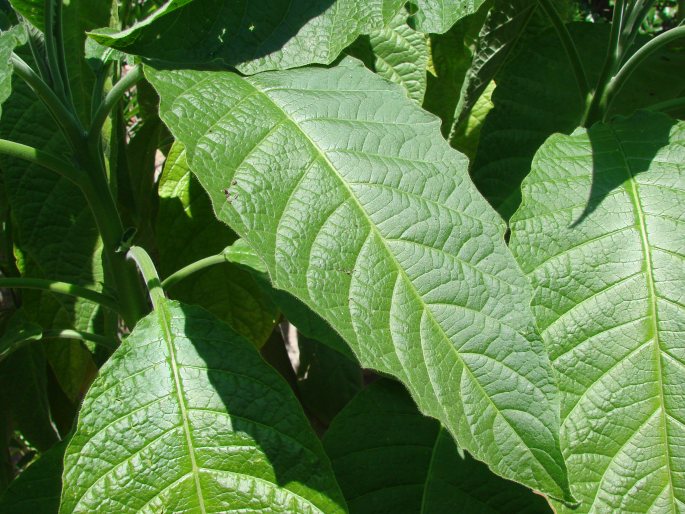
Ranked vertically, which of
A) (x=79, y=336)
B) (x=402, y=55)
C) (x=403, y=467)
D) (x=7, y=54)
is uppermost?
(x=402, y=55)

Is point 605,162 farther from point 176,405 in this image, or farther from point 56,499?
point 56,499

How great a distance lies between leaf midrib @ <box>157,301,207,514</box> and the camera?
0.74 m

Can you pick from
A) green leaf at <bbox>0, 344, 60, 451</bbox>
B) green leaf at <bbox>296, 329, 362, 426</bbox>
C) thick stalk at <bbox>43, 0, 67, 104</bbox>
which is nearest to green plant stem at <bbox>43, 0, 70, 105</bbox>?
thick stalk at <bbox>43, 0, 67, 104</bbox>

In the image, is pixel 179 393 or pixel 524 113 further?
pixel 524 113

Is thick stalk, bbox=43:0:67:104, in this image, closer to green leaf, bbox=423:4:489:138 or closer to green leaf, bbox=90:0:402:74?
green leaf, bbox=90:0:402:74

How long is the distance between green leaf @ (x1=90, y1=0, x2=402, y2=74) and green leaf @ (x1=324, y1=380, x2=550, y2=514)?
446 millimetres

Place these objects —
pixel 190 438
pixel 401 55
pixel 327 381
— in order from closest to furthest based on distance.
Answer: pixel 190 438, pixel 401 55, pixel 327 381

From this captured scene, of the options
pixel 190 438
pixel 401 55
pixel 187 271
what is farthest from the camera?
pixel 401 55

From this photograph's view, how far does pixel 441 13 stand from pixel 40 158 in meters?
0.48

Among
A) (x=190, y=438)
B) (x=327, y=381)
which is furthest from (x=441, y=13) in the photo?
(x=327, y=381)

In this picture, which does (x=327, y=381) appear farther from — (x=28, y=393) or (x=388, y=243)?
(x=388, y=243)

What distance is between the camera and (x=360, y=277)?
0.66 metres

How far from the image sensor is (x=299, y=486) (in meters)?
0.77

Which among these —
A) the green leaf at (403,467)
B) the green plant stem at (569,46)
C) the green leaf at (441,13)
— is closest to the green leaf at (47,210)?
the green leaf at (403,467)
